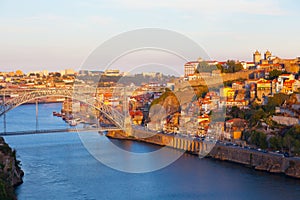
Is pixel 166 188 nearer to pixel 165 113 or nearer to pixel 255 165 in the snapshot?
pixel 255 165

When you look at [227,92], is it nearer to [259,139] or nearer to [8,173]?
[259,139]

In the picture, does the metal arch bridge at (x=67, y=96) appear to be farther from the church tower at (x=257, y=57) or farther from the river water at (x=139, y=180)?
the church tower at (x=257, y=57)

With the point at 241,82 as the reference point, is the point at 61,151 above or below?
below

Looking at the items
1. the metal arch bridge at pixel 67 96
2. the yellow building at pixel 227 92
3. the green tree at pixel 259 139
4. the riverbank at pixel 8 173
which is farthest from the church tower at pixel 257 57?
the riverbank at pixel 8 173

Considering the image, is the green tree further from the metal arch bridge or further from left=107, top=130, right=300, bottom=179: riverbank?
the metal arch bridge

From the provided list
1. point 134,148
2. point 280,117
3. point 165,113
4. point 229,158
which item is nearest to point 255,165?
point 229,158

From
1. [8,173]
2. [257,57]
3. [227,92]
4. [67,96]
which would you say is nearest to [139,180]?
[8,173]
